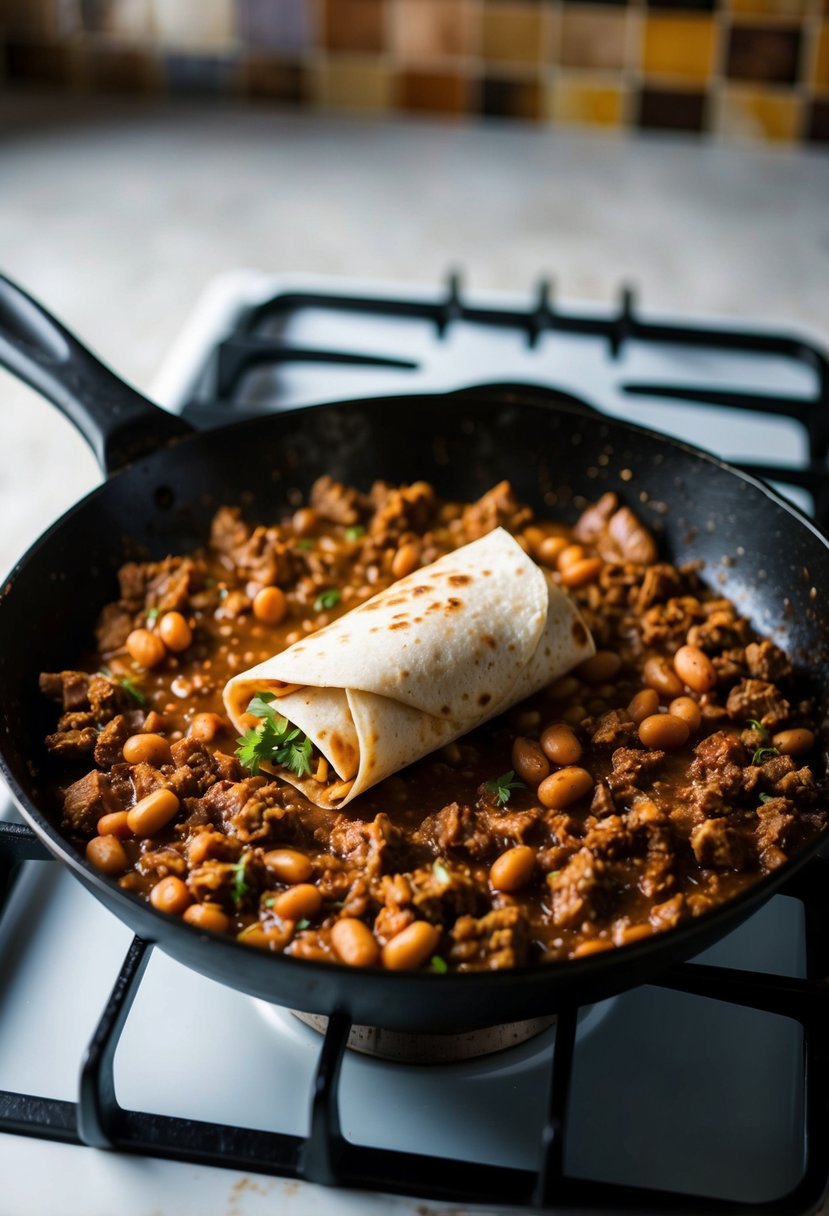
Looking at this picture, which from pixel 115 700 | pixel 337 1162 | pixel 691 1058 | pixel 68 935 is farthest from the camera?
pixel 115 700

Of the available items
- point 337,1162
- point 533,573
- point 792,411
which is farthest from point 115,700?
point 792,411

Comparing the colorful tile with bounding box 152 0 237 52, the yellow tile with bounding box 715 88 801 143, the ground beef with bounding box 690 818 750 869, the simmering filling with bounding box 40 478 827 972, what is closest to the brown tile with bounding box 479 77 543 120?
the yellow tile with bounding box 715 88 801 143

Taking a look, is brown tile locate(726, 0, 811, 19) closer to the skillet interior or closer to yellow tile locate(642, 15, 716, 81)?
yellow tile locate(642, 15, 716, 81)

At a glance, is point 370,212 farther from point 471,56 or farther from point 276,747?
point 276,747

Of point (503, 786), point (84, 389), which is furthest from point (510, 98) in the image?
point (503, 786)

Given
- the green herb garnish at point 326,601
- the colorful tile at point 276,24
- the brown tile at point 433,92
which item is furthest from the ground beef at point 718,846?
the colorful tile at point 276,24

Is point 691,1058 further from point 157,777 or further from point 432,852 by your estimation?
point 157,777
